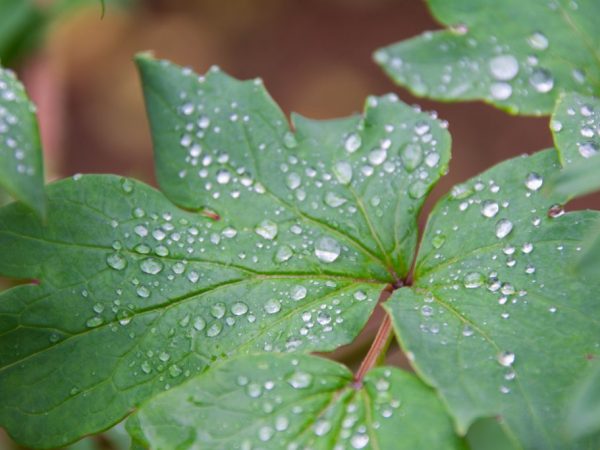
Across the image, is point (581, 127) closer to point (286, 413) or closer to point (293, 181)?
point (293, 181)

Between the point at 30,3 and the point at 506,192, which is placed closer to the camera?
the point at 506,192

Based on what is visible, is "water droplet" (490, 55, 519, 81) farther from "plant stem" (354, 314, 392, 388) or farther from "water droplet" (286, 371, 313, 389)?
"water droplet" (286, 371, 313, 389)

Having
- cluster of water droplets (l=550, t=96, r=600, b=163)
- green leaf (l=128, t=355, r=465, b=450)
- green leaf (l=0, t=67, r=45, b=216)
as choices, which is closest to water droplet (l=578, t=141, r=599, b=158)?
cluster of water droplets (l=550, t=96, r=600, b=163)

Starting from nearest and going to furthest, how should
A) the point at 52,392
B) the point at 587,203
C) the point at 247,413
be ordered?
the point at 247,413
the point at 52,392
the point at 587,203

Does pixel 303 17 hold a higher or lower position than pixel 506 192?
lower

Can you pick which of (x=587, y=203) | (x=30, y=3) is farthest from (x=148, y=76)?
(x=587, y=203)

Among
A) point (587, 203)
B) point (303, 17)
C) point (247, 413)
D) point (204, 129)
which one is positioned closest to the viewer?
point (247, 413)

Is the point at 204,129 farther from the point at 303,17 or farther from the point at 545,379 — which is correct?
the point at 303,17
